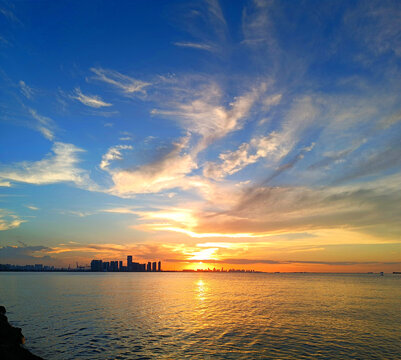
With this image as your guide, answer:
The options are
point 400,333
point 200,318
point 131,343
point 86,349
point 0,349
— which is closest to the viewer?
point 0,349

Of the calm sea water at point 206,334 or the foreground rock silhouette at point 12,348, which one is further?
the calm sea water at point 206,334

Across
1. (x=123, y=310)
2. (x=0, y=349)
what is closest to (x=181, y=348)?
(x=0, y=349)

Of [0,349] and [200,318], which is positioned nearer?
[0,349]

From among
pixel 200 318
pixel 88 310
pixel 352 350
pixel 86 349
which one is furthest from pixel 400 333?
pixel 88 310

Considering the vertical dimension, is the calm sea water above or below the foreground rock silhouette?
below

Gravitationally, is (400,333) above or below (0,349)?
below

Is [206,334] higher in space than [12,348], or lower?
lower

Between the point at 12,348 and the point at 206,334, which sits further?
the point at 206,334

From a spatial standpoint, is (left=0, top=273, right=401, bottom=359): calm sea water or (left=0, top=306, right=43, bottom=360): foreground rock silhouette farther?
(left=0, top=273, right=401, bottom=359): calm sea water

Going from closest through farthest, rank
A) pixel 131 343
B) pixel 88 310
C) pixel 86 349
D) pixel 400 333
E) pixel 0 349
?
pixel 0 349, pixel 86 349, pixel 131 343, pixel 400 333, pixel 88 310

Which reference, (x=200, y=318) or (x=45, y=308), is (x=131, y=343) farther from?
(x=45, y=308)

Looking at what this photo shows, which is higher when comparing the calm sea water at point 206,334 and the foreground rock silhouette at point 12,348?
the foreground rock silhouette at point 12,348

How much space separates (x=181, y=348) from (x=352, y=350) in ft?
71.5

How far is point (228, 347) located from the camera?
112ft
